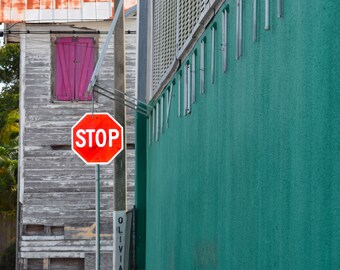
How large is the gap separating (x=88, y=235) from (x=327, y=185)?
23825 mm

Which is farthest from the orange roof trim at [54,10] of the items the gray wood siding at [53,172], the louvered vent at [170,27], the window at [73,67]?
the louvered vent at [170,27]

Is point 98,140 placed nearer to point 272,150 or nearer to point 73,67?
point 73,67

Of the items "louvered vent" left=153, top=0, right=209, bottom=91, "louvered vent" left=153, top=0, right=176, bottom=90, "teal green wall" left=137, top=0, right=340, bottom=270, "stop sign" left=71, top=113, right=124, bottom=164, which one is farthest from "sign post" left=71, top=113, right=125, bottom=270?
"teal green wall" left=137, top=0, right=340, bottom=270

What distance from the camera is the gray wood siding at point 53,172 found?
A: 2875 cm

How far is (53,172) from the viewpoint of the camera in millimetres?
28984

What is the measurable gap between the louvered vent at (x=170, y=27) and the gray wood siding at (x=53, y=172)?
11429 mm

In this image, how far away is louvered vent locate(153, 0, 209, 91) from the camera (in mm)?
12102

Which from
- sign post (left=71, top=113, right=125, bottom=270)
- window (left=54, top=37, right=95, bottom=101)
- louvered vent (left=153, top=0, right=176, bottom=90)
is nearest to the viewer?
→ louvered vent (left=153, top=0, right=176, bottom=90)

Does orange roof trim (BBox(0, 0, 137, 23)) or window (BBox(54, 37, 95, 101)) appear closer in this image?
orange roof trim (BBox(0, 0, 137, 23))

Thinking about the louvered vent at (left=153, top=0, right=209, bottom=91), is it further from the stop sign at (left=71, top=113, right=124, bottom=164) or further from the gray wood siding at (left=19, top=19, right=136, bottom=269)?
the gray wood siding at (left=19, top=19, right=136, bottom=269)

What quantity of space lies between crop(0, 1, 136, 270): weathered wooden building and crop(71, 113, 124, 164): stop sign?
4.97 metres

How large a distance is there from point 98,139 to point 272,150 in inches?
591

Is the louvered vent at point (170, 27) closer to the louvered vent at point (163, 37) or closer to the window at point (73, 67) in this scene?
the louvered vent at point (163, 37)

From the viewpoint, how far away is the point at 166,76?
14.9 meters
